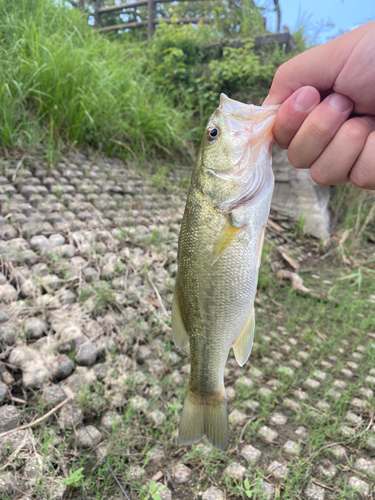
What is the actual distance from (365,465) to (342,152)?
67.8 inches

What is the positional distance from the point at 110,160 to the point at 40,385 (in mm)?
3070

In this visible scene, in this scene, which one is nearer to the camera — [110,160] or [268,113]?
[268,113]

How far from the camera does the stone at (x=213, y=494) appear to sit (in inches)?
70.7

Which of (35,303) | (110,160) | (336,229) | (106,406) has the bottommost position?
(336,229)

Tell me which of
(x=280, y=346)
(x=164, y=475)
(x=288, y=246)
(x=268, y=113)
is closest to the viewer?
(x=268, y=113)

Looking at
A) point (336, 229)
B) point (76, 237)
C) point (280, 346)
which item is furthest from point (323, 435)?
point (336, 229)

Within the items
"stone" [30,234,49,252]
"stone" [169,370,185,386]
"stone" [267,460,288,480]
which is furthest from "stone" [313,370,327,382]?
"stone" [30,234,49,252]

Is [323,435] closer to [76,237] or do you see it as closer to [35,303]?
[35,303]

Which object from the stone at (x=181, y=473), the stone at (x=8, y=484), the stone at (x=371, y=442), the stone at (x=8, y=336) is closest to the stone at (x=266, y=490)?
the stone at (x=181, y=473)

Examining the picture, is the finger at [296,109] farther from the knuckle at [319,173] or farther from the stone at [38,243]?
the stone at [38,243]

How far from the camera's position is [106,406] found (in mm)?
2143

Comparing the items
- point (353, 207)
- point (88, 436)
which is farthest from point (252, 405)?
point (353, 207)

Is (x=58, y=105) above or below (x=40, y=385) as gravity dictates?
above

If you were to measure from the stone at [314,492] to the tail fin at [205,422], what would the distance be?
883 millimetres
